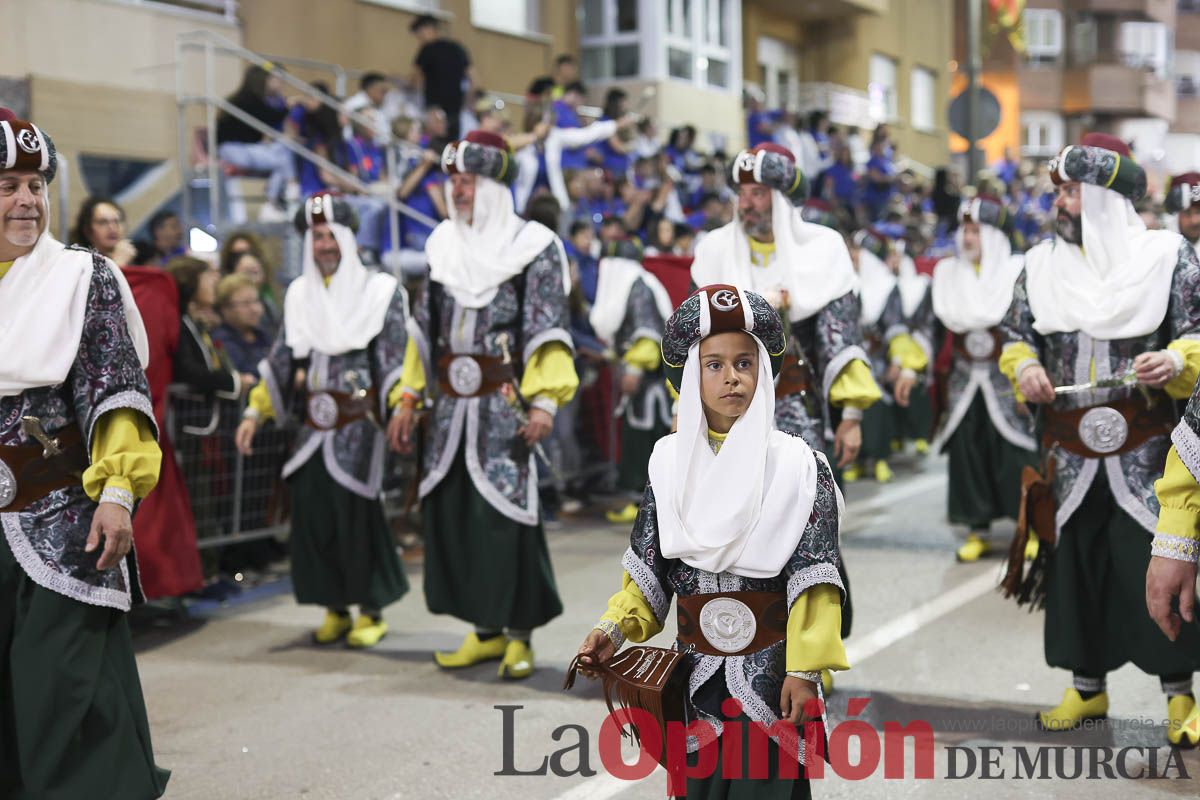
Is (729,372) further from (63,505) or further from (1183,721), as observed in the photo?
(1183,721)

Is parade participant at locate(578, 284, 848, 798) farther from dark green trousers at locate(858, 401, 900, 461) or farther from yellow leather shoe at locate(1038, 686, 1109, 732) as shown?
dark green trousers at locate(858, 401, 900, 461)

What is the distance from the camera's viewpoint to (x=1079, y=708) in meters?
5.39

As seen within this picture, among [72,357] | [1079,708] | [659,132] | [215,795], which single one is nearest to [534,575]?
[215,795]

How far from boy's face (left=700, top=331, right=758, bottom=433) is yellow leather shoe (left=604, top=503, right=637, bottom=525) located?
278 inches

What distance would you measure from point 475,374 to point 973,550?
3.86 meters

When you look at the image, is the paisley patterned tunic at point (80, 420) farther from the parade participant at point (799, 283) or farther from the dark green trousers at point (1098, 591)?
the dark green trousers at point (1098, 591)

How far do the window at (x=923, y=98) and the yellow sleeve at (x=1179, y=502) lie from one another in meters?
32.0

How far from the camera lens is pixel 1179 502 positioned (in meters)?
3.61

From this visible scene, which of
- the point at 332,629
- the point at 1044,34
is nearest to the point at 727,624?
the point at 332,629

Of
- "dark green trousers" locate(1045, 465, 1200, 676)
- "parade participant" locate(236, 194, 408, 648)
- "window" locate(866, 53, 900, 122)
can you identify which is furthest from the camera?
"window" locate(866, 53, 900, 122)

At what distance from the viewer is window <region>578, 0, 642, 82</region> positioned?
2283 centimetres

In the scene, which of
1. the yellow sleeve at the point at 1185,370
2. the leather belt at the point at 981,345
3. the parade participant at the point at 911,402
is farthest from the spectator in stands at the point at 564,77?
the yellow sleeve at the point at 1185,370

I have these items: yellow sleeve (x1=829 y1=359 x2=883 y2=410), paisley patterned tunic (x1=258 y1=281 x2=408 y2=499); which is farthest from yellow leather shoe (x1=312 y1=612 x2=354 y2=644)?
yellow sleeve (x1=829 y1=359 x2=883 y2=410)

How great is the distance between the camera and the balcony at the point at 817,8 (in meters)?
28.5
